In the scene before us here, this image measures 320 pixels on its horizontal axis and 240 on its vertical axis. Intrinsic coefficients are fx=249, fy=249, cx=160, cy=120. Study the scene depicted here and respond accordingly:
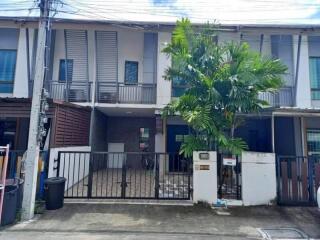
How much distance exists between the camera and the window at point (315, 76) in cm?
1269

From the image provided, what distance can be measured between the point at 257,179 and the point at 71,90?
961cm

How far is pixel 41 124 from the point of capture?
6.32 m

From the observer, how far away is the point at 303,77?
40.2ft

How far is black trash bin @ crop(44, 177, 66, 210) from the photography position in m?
6.75

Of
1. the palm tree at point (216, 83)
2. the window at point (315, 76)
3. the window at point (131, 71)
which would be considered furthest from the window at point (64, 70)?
the window at point (315, 76)

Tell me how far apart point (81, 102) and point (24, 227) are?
7.41m

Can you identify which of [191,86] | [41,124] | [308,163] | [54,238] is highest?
[191,86]

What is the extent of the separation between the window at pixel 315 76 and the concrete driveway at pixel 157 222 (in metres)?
7.66

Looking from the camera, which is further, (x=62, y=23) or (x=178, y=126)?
(x=178, y=126)

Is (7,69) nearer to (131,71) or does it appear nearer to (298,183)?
(131,71)

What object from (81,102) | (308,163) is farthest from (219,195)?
(81,102)

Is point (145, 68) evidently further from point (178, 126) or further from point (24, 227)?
point (24, 227)

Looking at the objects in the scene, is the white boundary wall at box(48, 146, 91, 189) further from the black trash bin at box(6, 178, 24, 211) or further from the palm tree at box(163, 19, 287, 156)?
the palm tree at box(163, 19, 287, 156)

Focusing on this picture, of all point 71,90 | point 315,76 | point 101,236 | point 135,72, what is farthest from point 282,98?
point 101,236
